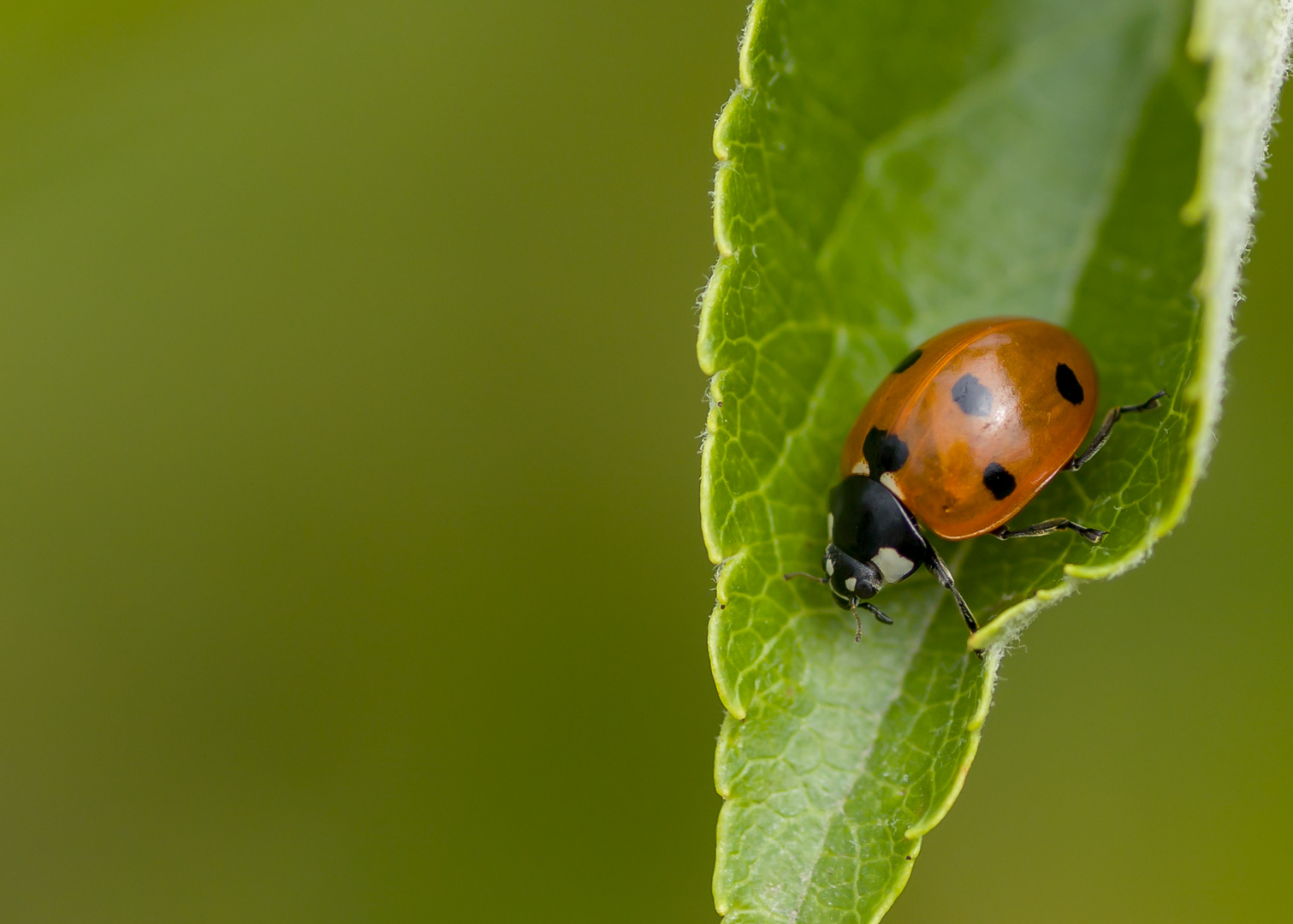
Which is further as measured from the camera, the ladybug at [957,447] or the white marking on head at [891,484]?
the white marking on head at [891,484]

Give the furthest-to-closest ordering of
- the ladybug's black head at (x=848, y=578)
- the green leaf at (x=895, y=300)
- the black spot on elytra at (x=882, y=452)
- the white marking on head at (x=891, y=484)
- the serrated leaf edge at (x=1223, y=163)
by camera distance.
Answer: the white marking on head at (x=891, y=484) → the black spot on elytra at (x=882, y=452) → the ladybug's black head at (x=848, y=578) → the green leaf at (x=895, y=300) → the serrated leaf edge at (x=1223, y=163)

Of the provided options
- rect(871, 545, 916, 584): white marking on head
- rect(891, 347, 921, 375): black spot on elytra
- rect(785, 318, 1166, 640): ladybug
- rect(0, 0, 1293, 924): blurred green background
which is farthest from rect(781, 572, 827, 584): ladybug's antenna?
rect(0, 0, 1293, 924): blurred green background

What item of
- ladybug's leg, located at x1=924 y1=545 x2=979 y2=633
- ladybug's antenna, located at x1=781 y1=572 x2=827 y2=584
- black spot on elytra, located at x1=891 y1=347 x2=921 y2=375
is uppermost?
black spot on elytra, located at x1=891 y1=347 x2=921 y2=375

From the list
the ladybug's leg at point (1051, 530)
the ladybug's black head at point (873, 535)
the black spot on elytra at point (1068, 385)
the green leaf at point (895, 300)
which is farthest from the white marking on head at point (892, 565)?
the black spot on elytra at point (1068, 385)

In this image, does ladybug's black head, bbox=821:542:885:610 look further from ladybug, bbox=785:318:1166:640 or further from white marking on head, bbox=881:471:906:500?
white marking on head, bbox=881:471:906:500

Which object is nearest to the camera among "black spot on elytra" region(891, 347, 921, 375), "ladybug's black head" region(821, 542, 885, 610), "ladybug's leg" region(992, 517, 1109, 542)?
"ladybug's leg" region(992, 517, 1109, 542)

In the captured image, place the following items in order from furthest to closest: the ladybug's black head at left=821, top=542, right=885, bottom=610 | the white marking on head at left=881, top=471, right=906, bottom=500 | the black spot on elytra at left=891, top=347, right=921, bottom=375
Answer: the white marking on head at left=881, top=471, right=906, bottom=500 < the black spot on elytra at left=891, top=347, right=921, bottom=375 < the ladybug's black head at left=821, top=542, right=885, bottom=610

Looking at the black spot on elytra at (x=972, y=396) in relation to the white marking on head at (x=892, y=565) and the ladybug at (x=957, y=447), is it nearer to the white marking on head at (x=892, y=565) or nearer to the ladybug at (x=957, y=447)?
the ladybug at (x=957, y=447)

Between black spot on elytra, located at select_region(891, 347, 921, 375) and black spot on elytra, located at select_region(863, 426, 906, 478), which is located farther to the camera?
black spot on elytra, located at select_region(863, 426, 906, 478)

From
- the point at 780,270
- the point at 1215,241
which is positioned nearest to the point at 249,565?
the point at 780,270
